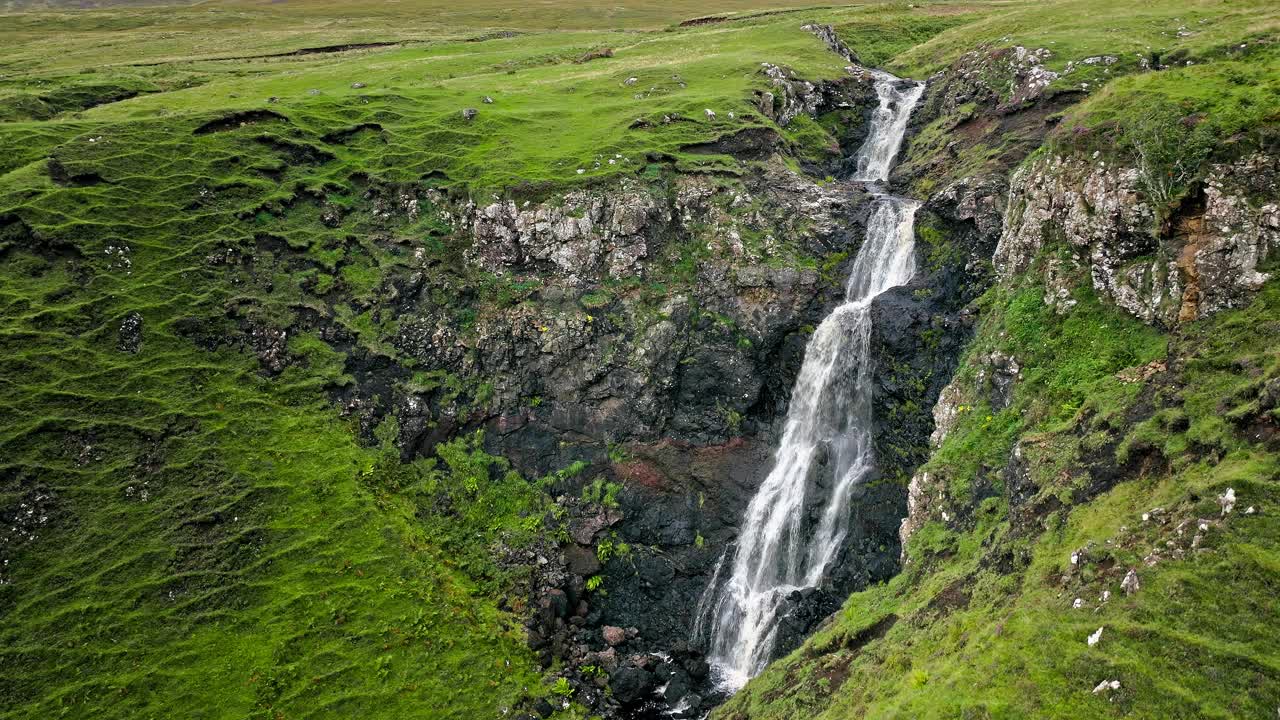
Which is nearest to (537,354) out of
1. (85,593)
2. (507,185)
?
(507,185)

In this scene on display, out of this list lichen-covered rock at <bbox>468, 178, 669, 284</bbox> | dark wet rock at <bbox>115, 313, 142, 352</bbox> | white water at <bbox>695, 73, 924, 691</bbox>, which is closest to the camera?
white water at <bbox>695, 73, 924, 691</bbox>

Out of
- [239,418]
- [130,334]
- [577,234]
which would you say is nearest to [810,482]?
[577,234]

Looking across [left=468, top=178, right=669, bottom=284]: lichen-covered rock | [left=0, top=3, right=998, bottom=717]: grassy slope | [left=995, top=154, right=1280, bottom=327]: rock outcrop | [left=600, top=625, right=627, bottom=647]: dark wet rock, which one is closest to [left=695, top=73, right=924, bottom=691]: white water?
[left=600, top=625, right=627, bottom=647]: dark wet rock

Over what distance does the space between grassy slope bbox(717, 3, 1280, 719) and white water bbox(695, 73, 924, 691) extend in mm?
4774

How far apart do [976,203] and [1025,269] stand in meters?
6.50

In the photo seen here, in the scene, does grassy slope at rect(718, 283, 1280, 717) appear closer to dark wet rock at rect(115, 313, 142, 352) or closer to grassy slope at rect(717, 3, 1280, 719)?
grassy slope at rect(717, 3, 1280, 719)

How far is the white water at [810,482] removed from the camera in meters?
27.5

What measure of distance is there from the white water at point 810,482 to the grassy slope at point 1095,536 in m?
4.77

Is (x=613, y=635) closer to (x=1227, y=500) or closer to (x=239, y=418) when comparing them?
(x=239, y=418)

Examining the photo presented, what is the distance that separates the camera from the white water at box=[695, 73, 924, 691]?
2750cm

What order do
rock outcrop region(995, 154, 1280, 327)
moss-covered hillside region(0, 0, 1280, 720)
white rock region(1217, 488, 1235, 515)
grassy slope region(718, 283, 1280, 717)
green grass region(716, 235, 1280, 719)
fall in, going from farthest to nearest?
rock outcrop region(995, 154, 1280, 327) → moss-covered hillside region(0, 0, 1280, 720) → white rock region(1217, 488, 1235, 515) → green grass region(716, 235, 1280, 719) → grassy slope region(718, 283, 1280, 717)

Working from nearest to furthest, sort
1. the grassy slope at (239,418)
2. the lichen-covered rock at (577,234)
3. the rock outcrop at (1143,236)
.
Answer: the rock outcrop at (1143,236)
the grassy slope at (239,418)
the lichen-covered rock at (577,234)

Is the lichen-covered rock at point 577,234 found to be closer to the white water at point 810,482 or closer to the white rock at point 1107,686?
the white water at point 810,482

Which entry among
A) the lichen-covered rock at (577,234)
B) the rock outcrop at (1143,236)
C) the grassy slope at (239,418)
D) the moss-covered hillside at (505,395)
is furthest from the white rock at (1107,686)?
the lichen-covered rock at (577,234)
